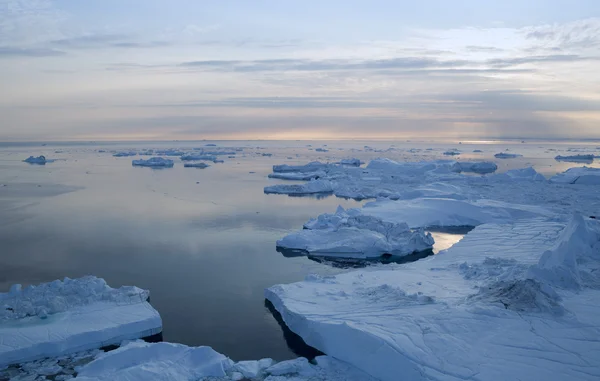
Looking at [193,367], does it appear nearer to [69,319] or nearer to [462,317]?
[69,319]

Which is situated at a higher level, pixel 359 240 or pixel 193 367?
pixel 359 240

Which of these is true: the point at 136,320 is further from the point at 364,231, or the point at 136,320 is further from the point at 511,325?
the point at 364,231

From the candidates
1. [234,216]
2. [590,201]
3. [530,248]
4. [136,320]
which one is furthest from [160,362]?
[590,201]

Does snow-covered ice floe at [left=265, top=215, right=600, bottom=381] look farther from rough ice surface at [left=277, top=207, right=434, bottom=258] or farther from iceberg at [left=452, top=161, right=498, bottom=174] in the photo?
iceberg at [left=452, top=161, right=498, bottom=174]

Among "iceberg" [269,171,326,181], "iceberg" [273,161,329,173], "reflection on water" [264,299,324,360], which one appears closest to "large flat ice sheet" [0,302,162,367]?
"reflection on water" [264,299,324,360]


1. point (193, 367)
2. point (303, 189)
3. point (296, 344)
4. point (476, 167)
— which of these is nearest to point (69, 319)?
point (193, 367)

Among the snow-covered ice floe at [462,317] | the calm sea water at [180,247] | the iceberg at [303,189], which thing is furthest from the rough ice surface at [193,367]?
the iceberg at [303,189]

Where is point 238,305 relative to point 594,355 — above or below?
below
